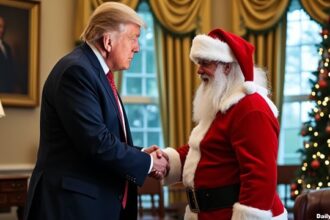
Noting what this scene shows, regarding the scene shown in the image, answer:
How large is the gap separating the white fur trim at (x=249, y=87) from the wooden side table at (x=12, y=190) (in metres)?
2.93

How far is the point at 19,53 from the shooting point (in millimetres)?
5164

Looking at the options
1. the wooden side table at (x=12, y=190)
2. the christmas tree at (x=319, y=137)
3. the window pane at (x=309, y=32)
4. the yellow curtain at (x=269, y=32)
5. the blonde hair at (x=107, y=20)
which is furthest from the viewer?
the window pane at (x=309, y=32)

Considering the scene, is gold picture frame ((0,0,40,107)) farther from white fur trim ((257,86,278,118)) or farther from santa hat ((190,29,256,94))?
white fur trim ((257,86,278,118))

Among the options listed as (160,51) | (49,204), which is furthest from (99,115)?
(160,51)

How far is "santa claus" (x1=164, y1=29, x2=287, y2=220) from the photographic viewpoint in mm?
2008

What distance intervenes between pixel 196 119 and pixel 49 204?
0.79 meters

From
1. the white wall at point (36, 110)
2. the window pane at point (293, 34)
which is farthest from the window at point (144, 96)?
the window pane at point (293, 34)

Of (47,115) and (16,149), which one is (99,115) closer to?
(47,115)

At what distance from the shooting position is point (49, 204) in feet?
6.93

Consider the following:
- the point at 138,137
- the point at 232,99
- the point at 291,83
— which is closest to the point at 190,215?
the point at 232,99

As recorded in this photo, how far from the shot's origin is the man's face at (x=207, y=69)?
90.0 inches

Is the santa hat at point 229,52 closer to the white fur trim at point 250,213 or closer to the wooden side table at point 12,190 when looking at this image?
the white fur trim at point 250,213

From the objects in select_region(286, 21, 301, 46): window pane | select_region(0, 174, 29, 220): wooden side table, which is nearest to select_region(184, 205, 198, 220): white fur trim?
select_region(0, 174, 29, 220): wooden side table

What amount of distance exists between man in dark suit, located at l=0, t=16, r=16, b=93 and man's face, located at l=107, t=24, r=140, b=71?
3.04 m
